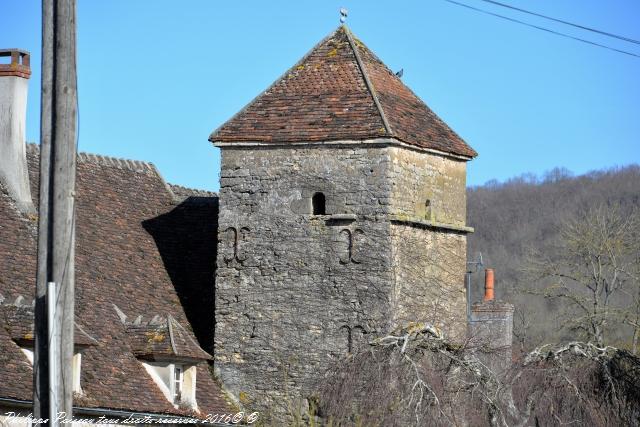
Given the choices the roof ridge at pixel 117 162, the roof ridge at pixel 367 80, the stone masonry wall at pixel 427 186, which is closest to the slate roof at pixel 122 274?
the roof ridge at pixel 117 162

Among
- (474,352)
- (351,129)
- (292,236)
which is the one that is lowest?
(474,352)

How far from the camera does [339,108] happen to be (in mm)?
21812

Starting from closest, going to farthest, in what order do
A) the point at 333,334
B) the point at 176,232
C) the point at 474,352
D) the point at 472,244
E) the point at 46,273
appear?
the point at 46,273 < the point at 474,352 < the point at 333,334 < the point at 176,232 < the point at 472,244

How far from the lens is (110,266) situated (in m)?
22.0

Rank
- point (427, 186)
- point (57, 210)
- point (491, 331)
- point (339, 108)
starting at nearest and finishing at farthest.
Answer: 1. point (57, 210)
2. point (339, 108)
3. point (427, 186)
4. point (491, 331)

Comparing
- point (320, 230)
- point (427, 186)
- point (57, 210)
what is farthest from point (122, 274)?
point (57, 210)

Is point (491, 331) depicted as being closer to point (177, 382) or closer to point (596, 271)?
point (177, 382)

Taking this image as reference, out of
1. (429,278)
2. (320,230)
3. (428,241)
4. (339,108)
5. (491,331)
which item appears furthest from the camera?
(491,331)

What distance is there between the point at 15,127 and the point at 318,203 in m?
4.88

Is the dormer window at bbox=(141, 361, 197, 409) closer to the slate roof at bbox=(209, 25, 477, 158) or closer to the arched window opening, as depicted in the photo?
the arched window opening

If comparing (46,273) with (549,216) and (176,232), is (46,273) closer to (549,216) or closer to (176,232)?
(176,232)

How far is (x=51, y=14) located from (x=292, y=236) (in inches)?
388

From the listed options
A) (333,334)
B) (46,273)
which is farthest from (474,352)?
(46,273)

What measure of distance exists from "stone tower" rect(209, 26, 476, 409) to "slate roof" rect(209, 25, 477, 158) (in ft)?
0.07
